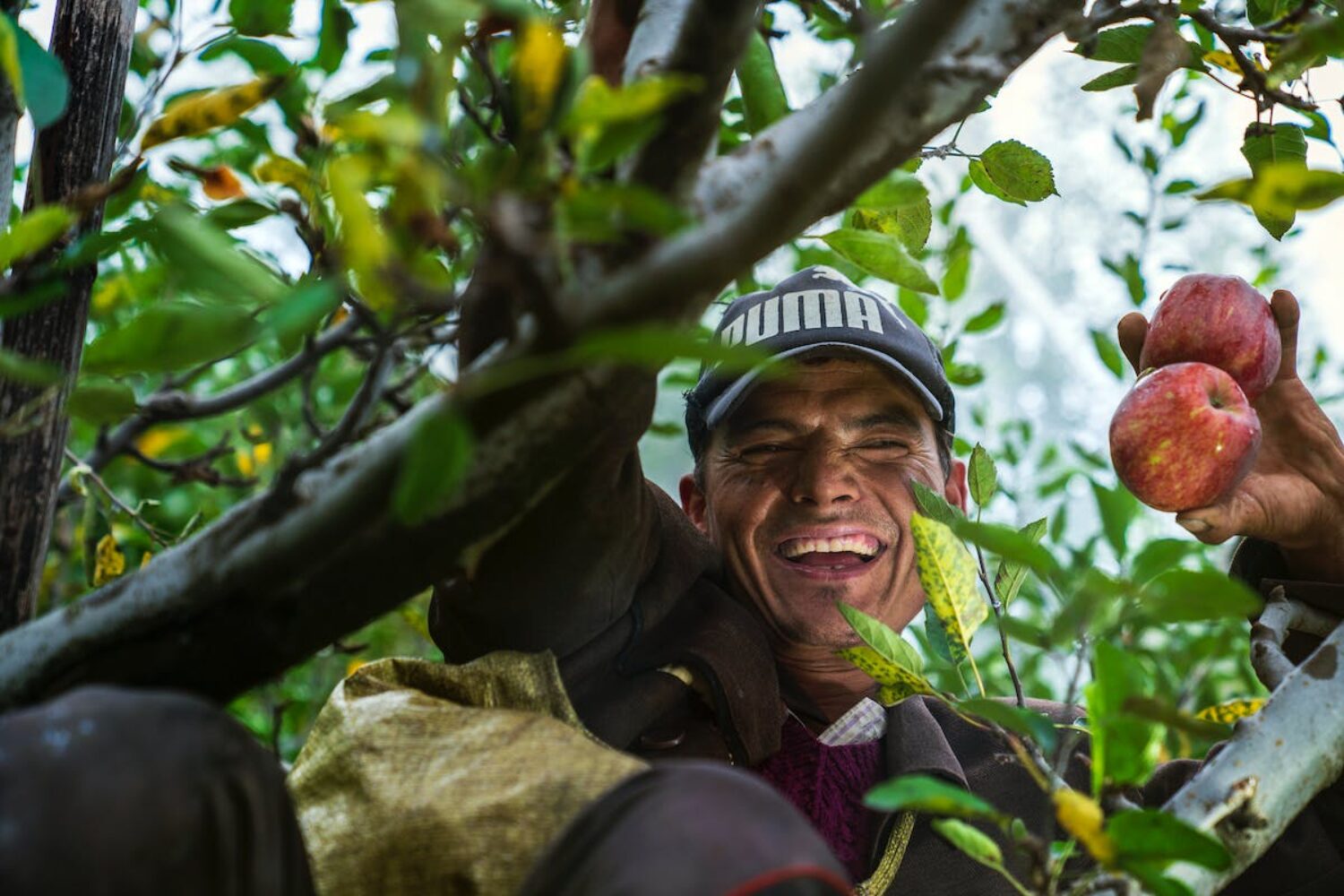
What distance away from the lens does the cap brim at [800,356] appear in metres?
1.79

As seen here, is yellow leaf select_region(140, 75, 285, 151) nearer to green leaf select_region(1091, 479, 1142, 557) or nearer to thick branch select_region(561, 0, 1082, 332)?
thick branch select_region(561, 0, 1082, 332)

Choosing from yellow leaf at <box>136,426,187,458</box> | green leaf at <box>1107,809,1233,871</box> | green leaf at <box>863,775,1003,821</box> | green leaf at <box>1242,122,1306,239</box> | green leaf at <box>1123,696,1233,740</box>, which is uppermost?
green leaf at <box>1242,122,1306,239</box>

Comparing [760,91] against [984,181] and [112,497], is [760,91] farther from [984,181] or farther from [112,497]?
[112,497]

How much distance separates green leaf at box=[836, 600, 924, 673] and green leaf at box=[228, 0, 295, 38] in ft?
2.66

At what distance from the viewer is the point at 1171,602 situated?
2.96ft

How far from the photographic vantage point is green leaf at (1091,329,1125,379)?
2338 millimetres

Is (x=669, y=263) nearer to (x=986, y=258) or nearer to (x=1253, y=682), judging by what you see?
(x=1253, y=682)

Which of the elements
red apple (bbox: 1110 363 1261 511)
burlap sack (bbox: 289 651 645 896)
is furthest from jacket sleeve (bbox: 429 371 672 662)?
red apple (bbox: 1110 363 1261 511)

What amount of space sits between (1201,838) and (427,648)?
2.81m

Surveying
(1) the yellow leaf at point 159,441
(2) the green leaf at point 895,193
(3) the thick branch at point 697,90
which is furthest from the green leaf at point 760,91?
(1) the yellow leaf at point 159,441

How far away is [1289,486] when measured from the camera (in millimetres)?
1582

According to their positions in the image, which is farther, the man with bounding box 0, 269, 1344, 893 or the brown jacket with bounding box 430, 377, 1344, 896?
the brown jacket with bounding box 430, 377, 1344, 896

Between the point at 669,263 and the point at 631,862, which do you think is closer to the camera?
the point at 669,263

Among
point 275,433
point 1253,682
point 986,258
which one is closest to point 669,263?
A: point 275,433
